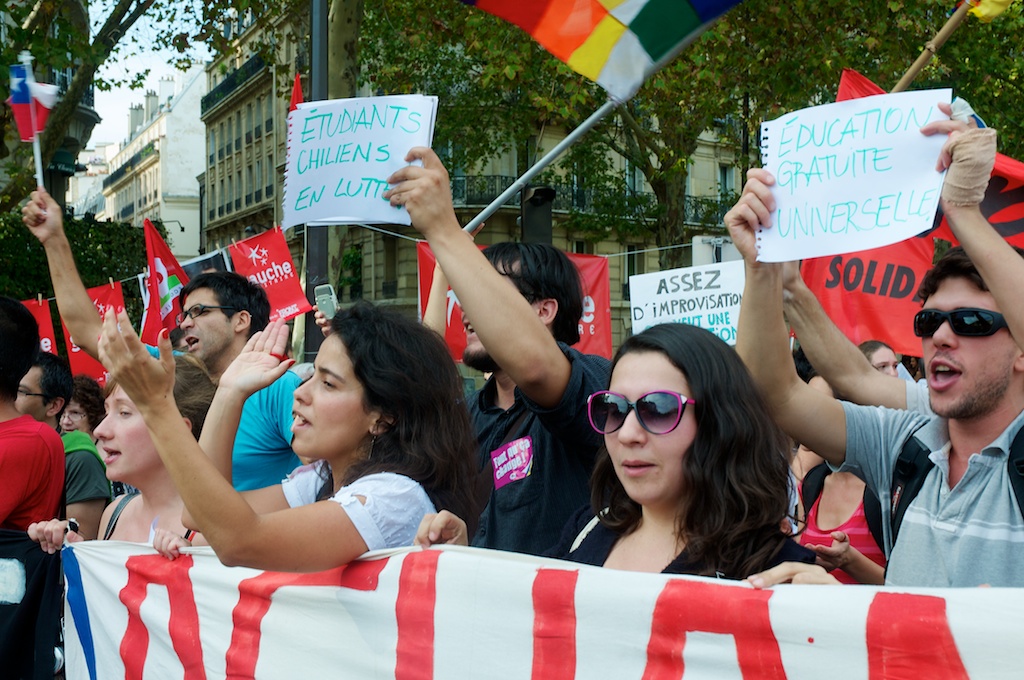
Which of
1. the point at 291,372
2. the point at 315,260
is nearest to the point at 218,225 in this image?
the point at 315,260

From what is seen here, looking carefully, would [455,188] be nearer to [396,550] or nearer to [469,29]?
[469,29]

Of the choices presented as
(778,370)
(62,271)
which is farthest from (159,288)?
(778,370)

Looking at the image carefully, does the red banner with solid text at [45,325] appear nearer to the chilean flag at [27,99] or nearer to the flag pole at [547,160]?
the flag pole at [547,160]

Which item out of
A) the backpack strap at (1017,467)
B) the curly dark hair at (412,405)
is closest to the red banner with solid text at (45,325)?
the curly dark hair at (412,405)

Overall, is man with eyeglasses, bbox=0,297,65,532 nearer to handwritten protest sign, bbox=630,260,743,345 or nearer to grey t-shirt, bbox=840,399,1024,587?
grey t-shirt, bbox=840,399,1024,587

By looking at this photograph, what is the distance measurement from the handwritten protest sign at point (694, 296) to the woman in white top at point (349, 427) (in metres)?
4.95

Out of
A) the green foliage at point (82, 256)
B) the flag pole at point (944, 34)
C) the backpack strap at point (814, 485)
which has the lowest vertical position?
the backpack strap at point (814, 485)

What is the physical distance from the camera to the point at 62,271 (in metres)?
4.30

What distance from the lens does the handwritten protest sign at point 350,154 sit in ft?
10.6

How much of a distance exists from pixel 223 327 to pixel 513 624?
110 inches

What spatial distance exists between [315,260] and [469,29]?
7.15 meters

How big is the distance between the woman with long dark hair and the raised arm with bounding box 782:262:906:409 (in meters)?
0.75

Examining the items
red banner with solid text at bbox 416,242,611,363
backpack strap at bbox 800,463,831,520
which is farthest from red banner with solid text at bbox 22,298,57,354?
backpack strap at bbox 800,463,831,520

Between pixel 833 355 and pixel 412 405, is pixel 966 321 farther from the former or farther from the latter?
pixel 412 405
